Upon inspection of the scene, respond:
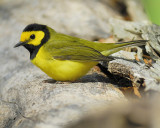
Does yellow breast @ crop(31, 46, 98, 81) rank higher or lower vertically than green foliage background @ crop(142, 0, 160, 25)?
lower

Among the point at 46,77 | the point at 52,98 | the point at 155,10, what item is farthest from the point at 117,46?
the point at 52,98

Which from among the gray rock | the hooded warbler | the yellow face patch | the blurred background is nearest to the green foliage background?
the blurred background

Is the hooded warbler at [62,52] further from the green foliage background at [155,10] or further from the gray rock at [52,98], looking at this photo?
the green foliage background at [155,10]

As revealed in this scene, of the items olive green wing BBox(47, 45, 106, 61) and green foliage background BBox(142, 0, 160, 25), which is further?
green foliage background BBox(142, 0, 160, 25)

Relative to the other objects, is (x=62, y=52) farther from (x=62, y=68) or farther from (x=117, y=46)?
(x=117, y=46)

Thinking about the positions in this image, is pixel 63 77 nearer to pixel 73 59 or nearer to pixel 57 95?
pixel 73 59

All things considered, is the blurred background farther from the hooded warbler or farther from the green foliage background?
the hooded warbler

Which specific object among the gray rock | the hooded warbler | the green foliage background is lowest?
the gray rock
